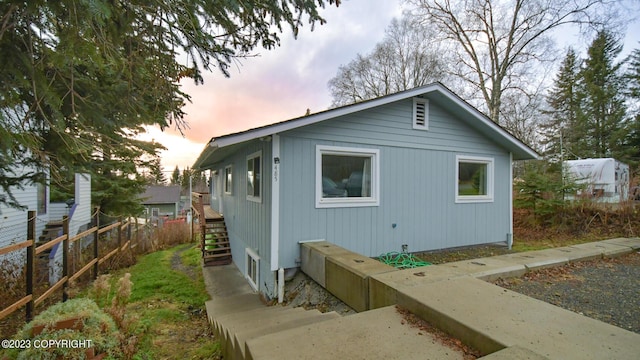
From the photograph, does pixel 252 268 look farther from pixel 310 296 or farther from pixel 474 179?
pixel 474 179

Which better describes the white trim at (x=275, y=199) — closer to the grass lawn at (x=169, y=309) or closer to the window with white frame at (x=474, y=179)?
the grass lawn at (x=169, y=309)

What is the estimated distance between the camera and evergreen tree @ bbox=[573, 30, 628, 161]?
64.0 feet

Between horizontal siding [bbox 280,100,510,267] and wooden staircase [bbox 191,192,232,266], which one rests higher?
horizontal siding [bbox 280,100,510,267]

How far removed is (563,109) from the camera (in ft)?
74.6

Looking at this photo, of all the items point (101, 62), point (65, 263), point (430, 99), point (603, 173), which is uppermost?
point (430, 99)

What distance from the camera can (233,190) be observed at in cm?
859

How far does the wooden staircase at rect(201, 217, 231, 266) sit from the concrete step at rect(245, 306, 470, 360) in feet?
25.4

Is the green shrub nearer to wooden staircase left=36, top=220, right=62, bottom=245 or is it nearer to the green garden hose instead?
the green garden hose

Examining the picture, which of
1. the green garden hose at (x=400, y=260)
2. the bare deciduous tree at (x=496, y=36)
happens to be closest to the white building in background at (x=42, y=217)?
the green garden hose at (x=400, y=260)

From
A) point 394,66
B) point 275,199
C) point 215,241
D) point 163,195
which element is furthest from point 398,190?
point 163,195

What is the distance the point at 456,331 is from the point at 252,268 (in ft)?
17.3

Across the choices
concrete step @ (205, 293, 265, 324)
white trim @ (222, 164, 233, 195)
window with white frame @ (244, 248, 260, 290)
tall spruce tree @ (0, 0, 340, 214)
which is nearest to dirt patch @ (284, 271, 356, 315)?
concrete step @ (205, 293, 265, 324)

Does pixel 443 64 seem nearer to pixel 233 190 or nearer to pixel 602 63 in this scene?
pixel 602 63

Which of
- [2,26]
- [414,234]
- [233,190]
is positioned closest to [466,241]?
[414,234]
